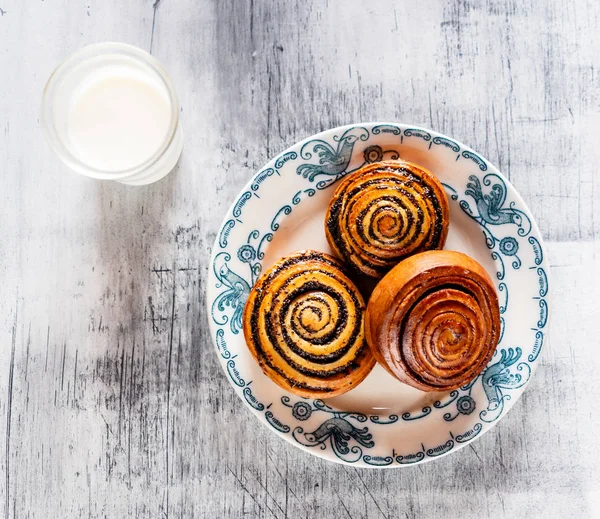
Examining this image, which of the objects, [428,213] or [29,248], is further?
[29,248]

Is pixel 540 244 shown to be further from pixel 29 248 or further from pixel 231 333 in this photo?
pixel 29 248

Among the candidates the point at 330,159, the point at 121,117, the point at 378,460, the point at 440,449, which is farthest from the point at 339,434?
the point at 121,117

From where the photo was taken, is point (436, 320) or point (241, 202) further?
point (241, 202)

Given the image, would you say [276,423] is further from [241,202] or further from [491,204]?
[491,204]

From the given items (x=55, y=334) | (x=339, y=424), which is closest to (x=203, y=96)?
(x=55, y=334)

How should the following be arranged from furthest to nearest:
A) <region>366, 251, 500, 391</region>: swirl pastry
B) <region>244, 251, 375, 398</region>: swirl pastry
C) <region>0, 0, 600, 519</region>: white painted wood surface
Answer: <region>0, 0, 600, 519</region>: white painted wood surface → <region>244, 251, 375, 398</region>: swirl pastry → <region>366, 251, 500, 391</region>: swirl pastry

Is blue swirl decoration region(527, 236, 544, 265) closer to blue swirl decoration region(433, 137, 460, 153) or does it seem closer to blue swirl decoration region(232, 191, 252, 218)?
blue swirl decoration region(433, 137, 460, 153)

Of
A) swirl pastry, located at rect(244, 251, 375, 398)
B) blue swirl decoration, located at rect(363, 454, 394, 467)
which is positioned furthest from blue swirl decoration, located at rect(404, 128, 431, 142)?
blue swirl decoration, located at rect(363, 454, 394, 467)
